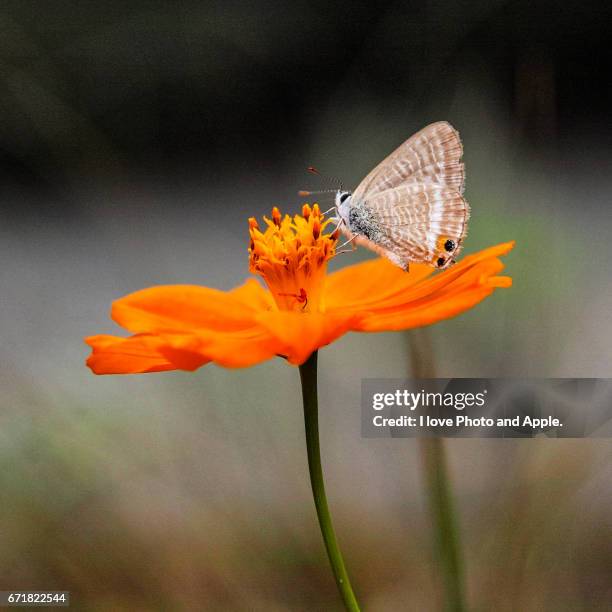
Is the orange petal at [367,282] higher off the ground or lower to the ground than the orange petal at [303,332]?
higher

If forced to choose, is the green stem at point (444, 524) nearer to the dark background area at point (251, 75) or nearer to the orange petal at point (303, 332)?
the orange petal at point (303, 332)

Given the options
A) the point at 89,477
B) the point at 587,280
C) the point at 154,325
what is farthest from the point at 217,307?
the point at 587,280

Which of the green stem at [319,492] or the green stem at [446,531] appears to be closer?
the green stem at [319,492]

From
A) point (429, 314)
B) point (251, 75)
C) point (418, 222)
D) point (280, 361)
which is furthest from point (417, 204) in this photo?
point (251, 75)

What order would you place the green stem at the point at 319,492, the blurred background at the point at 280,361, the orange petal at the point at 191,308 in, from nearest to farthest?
1. the green stem at the point at 319,492
2. the orange petal at the point at 191,308
3. the blurred background at the point at 280,361

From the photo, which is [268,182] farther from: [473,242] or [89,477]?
[89,477]

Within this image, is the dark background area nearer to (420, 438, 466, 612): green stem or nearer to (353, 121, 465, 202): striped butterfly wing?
(353, 121, 465, 202): striped butterfly wing

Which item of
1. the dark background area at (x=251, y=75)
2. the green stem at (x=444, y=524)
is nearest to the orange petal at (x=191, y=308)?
the green stem at (x=444, y=524)
